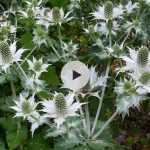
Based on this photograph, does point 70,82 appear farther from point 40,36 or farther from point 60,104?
point 40,36

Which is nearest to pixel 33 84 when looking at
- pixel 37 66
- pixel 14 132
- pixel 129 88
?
pixel 37 66

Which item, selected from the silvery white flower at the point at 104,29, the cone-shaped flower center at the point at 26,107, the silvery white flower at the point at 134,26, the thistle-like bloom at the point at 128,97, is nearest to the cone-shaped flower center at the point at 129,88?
the thistle-like bloom at the point at 128,97

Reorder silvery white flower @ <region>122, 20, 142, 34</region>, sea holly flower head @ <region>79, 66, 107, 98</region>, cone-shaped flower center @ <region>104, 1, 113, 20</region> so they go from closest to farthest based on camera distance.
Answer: sea holly flower head @ <region>79, 66, 107, 98</region> < cone-shaped flower center @ <region>104, 1, 113, 20</region> < silvery white flower @ <region>122, 20, 142, 34</region>

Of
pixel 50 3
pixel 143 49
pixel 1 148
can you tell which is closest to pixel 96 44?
pixel 143 49

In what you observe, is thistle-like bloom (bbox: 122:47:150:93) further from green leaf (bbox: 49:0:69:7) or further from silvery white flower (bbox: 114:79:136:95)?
green leaf (bbox: 49:0:69:7)

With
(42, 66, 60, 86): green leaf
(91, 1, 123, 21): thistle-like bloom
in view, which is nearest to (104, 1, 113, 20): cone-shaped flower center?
(91, 1, 123, 21): thistle-like bloom

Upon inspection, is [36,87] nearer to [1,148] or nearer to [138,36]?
[1,148]

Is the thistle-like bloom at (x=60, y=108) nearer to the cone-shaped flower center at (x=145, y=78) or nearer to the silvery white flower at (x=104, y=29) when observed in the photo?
the cone-shaped flower center at (x=145, y=78)
